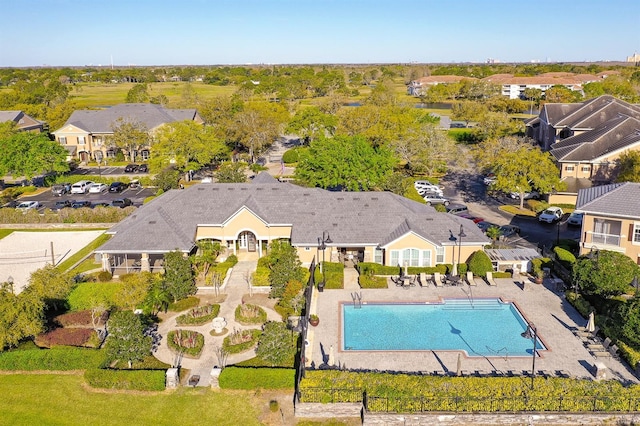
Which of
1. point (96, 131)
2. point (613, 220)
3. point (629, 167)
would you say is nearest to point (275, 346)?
point (613, 220)

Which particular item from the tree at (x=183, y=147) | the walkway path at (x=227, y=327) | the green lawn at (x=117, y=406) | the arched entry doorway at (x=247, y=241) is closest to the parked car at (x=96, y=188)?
the tree at (x=183, y=147)

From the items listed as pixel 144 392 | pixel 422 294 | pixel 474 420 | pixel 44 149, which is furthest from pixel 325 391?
pixel 44 149

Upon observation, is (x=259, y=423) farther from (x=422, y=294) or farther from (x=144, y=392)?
(x=422, y=294)

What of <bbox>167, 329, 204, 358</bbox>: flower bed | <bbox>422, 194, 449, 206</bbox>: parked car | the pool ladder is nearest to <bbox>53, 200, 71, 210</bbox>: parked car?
<bbox>167, 329, 204, 358</bbox>: flower bed

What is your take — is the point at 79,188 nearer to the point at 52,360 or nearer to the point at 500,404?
the point at 52,360

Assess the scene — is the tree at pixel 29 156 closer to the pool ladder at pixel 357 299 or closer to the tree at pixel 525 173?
the pool ladder at pixel 357 299

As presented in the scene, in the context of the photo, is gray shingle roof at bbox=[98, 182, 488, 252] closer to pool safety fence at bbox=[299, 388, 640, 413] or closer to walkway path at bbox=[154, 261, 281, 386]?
walkway path at bbox=[154, 261, 281, 386]
